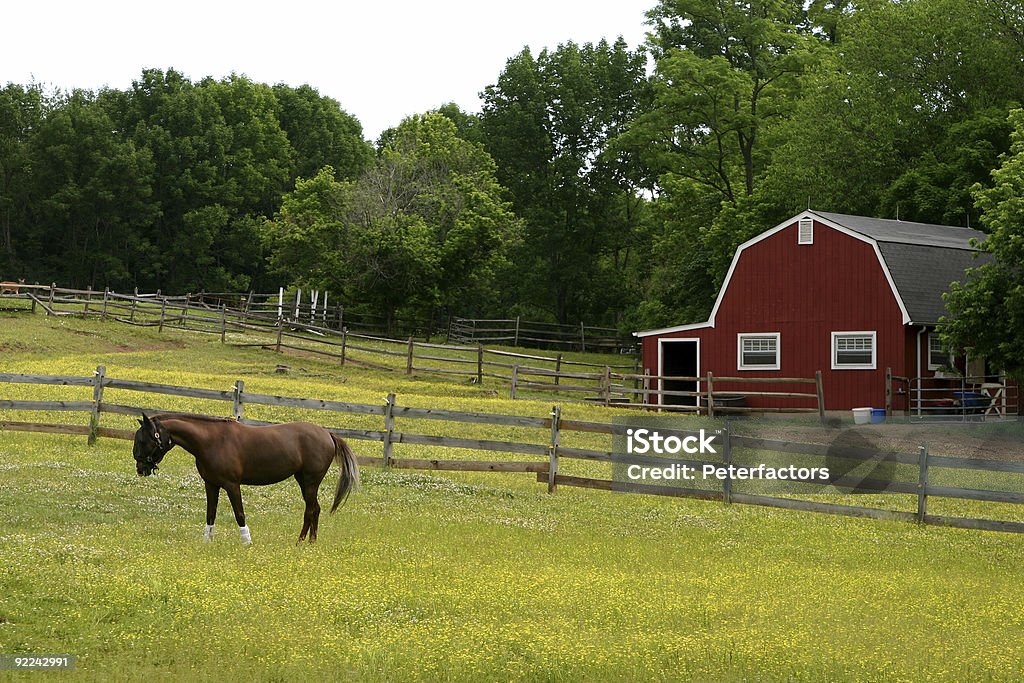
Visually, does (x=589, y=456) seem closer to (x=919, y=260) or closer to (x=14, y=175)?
(x=919, y=260)

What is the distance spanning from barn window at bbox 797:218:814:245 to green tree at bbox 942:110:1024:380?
221 inches

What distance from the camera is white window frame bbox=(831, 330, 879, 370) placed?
3406cm

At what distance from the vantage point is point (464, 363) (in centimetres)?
3959

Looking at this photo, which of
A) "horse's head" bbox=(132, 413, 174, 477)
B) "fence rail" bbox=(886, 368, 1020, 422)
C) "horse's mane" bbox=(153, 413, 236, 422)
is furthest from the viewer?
"fence rail" bbox=(886, 368, 1020, 422)

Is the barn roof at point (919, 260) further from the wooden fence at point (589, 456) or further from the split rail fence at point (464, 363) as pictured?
the wooden fence at point (589, 456)

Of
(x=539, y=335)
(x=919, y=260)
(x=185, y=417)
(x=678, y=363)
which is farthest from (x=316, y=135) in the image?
(x=185, y=417)

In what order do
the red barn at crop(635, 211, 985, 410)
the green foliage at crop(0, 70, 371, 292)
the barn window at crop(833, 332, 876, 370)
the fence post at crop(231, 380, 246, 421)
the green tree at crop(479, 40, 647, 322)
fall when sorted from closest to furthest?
the fence post at crop(231, 380, 246, 421), the red barn at crop(635, 211, 985, 410), the barn window at crop(833, 332, 876, 370), the green tree at crop(479, 40, 647, 322), the green foliage at crop(0, 70, 371, 292)

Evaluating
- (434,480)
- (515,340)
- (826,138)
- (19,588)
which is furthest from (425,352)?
(19,588)

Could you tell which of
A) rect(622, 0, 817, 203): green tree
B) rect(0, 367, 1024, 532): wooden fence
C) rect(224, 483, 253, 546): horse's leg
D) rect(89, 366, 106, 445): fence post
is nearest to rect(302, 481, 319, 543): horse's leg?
rect(224, 483, 253, 546): horse's leg

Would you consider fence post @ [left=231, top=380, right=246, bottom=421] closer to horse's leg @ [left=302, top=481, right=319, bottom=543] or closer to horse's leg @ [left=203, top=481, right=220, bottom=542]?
horse's leg @ [left=203, top=481, right=220, bottom=542]

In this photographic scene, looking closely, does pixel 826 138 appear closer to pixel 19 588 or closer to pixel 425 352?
pixel 425 352

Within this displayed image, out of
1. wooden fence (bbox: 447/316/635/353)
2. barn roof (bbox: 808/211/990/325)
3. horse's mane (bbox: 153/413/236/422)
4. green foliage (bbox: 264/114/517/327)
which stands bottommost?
horse's mane (bbox: 153/413/236/422)

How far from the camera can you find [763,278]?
36250 millimetres

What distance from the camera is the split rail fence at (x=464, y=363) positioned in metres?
35.3
